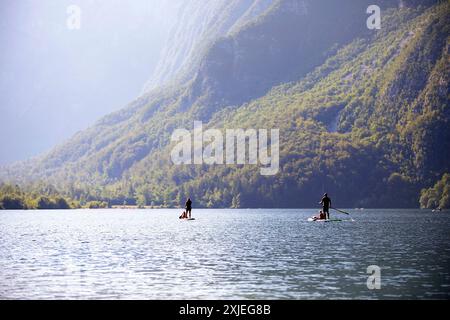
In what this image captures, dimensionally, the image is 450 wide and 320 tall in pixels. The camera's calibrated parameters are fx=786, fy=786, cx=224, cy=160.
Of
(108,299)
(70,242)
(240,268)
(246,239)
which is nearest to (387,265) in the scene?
(240,268)

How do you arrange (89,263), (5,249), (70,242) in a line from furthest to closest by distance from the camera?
1. (70,242)
2. (5,249)
3. (89,263)

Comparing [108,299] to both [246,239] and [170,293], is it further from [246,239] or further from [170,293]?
[246,239]

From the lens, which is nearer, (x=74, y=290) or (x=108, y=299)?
(x=108, y=299)

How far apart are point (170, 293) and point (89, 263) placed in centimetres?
1932

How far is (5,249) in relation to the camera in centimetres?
8412

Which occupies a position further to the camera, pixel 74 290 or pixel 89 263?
pixel 89 263
